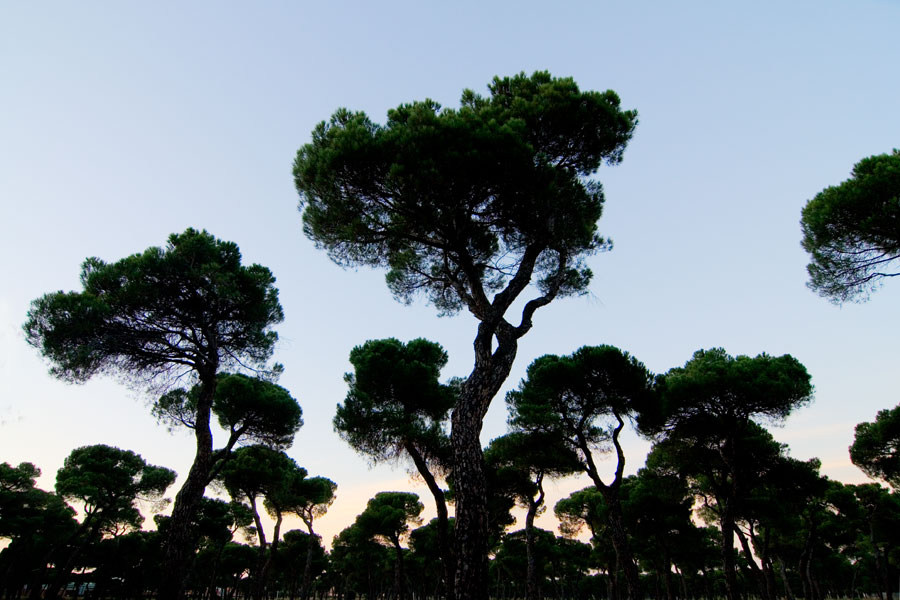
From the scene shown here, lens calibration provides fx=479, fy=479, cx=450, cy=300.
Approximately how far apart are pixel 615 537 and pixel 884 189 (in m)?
11.4

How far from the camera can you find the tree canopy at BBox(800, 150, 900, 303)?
11.7 metres

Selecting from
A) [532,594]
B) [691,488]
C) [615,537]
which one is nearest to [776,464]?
[691,488]

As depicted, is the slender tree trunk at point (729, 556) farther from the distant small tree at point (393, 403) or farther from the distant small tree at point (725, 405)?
the distant small tree at point (393, 403)

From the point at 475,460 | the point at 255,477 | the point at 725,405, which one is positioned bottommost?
the point at 475,460

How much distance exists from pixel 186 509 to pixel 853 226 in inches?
725

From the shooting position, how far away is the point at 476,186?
31.6 ft

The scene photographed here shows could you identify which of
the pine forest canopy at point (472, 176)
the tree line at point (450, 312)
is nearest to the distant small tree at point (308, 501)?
the tree line at point (450, 312)

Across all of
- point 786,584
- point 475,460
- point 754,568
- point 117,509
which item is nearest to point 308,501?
point 117,509

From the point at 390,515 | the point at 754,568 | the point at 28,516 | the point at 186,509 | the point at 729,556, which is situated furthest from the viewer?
the point at 390,515

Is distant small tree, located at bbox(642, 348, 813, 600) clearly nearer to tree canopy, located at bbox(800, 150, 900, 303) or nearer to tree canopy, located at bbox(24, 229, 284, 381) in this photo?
tree canopy, located at bbox(800, 150, 900, 303)

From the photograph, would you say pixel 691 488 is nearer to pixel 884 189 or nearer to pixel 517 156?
pixel 884 189

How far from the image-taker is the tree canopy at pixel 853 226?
38.5 ft

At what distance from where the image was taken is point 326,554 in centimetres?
5003

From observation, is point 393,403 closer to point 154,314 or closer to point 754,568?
point 154,314
